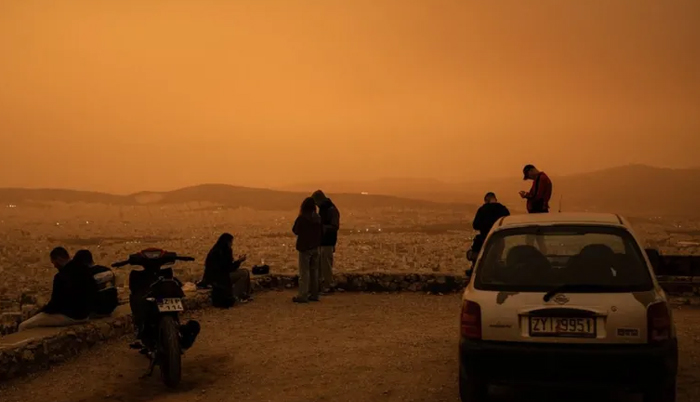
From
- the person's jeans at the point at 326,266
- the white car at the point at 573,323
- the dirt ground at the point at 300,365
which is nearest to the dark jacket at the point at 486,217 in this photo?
the dirt ground at the point at 300,365

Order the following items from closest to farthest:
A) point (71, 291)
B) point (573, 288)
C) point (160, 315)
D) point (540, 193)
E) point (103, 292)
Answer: point (573, 288), point (160, 315), point (71, 291), point (103, 292), point (540, 193)

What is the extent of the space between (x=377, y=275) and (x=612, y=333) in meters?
10.1

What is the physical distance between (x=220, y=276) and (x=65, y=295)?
13.8ft

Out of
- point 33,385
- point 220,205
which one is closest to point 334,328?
point 33,385

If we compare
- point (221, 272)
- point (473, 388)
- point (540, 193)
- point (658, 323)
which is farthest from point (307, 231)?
point (658, 323)

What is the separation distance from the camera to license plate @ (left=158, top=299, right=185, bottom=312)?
748 cm

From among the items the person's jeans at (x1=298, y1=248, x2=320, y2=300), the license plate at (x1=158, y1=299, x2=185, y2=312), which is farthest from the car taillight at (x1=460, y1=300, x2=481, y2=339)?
the person's jeans at (x1=298, y1=248, x2=320, y2=300)

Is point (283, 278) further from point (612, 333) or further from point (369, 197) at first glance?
point (369, 197)

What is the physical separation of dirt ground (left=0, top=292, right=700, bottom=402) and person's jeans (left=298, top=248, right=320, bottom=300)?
1.38 meters

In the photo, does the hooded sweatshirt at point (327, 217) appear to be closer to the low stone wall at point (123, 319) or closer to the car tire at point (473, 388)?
the low stone wall at point (123, 319)

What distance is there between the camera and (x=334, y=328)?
10.9 metres

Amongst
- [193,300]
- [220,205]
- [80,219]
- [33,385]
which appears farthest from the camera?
[220,205]

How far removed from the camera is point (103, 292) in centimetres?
→ 984

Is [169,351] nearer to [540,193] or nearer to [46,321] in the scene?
[46,321]
